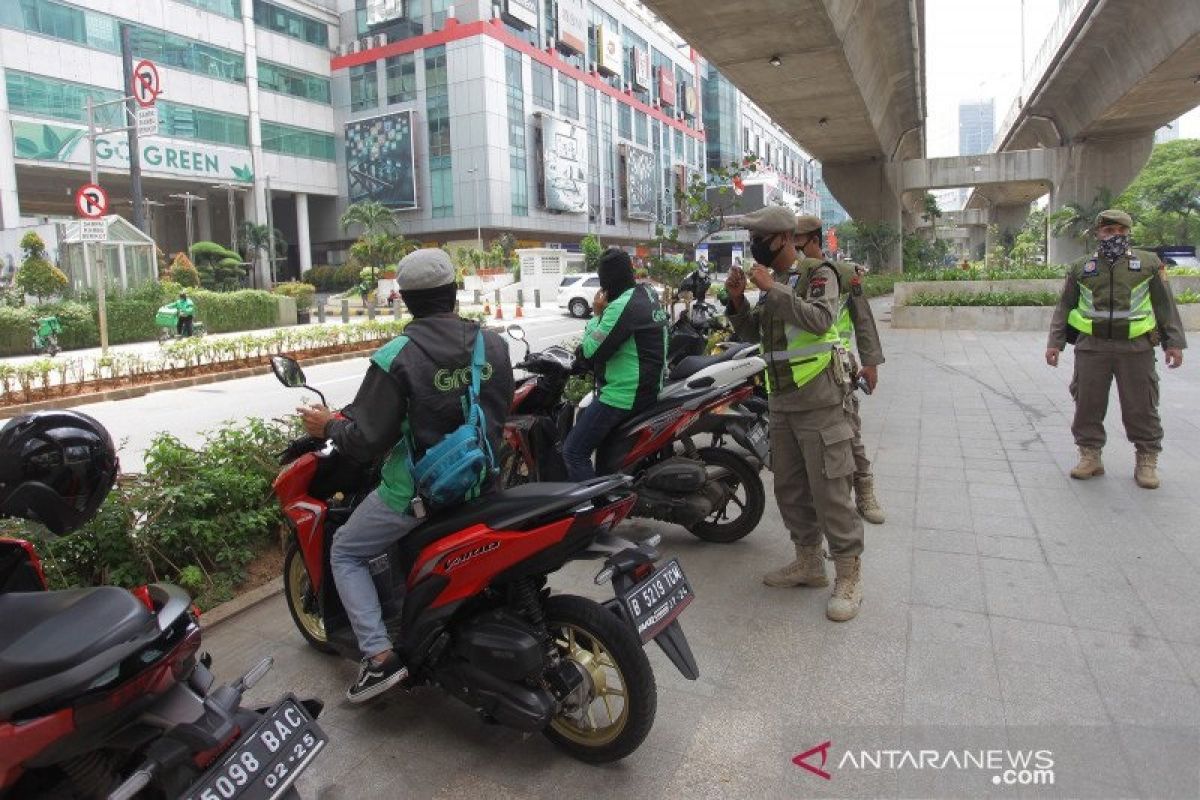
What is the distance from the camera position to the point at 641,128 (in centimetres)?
6988

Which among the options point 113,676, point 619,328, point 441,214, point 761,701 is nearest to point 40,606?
point 113,676

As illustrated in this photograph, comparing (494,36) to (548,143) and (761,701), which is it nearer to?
(548,143)

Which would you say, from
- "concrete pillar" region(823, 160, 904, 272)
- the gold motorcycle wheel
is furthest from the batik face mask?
"concrete pillar" region(823, 160, 904, 272)

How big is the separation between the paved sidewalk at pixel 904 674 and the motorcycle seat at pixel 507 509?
72cm

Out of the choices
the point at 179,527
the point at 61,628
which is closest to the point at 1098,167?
the point at 179,527

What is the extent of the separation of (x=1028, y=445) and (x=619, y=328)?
4243 mm

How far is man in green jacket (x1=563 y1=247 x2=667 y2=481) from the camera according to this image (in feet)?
13.2

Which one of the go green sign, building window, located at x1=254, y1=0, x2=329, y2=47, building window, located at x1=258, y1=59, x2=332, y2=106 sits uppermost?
building window, located at x1=254, y1=0, x2=329, y2=47

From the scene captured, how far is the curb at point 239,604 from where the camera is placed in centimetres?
361

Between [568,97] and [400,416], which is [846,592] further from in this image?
[568,97]

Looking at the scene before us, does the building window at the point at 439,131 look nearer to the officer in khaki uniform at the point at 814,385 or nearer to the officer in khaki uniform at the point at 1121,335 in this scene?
the officer in khaki uniform at the point at 1121,335

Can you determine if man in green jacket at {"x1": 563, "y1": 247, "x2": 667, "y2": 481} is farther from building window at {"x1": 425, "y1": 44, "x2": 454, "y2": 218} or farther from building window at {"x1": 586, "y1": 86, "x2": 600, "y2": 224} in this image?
building window at {"x1": 586, "y1": 86, "x2": 600, "y2": 224}

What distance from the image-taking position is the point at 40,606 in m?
1.73

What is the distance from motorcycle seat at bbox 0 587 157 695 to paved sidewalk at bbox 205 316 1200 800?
3.40 ft
